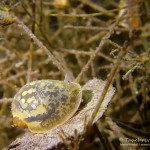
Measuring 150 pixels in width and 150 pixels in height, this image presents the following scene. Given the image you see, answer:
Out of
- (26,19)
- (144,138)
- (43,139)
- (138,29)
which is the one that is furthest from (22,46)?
(43,139)

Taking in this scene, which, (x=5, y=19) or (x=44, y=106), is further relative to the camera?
(x=5, y=19)

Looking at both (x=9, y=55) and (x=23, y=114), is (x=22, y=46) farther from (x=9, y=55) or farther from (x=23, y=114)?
(x=23, y=114)

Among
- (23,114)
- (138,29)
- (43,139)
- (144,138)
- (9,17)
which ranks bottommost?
(144,138)

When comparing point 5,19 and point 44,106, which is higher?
Result: point 5,19

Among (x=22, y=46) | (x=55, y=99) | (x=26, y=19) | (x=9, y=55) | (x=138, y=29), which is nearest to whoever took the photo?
(x=55, y=99)

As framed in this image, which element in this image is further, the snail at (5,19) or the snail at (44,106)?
the snail at (5,19)

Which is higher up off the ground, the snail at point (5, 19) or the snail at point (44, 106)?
the snail at point (5, 19)

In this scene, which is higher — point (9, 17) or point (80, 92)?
point (9, 17)

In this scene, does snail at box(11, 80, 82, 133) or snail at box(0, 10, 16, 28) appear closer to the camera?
snail at box(11, 80, 82, 133)
